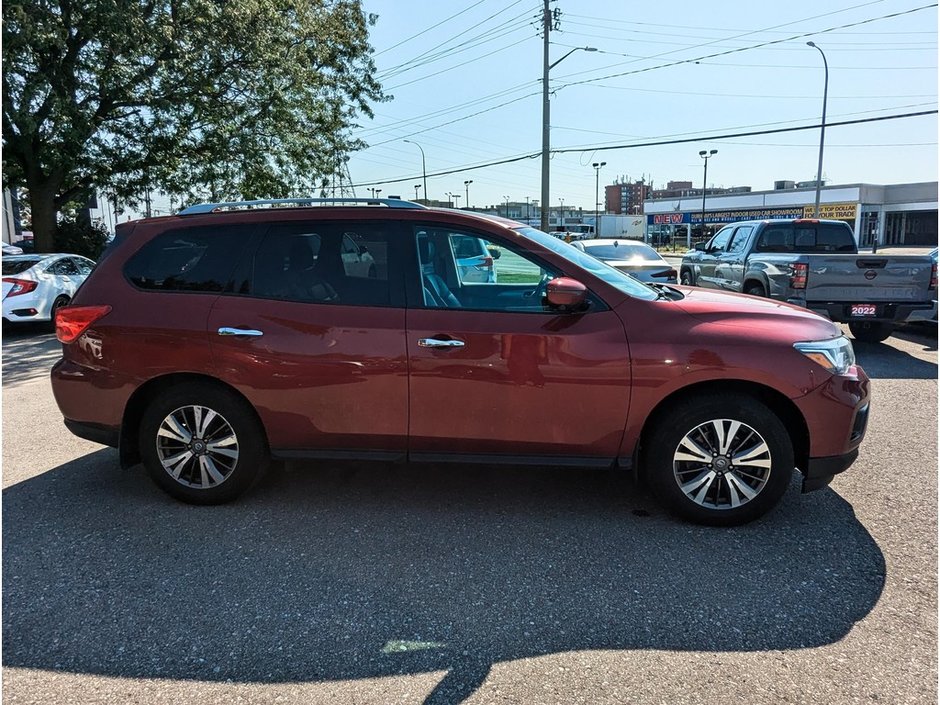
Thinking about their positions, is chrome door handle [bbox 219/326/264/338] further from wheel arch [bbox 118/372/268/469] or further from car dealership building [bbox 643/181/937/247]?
car dealership building [bbox 643/181/937/247]

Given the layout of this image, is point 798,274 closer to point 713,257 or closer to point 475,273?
point 713,257

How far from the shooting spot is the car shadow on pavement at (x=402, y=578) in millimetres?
2830

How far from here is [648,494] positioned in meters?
4.38

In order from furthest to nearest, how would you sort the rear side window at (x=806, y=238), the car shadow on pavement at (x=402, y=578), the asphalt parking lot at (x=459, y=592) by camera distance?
1. the rear side window at (x=806, y=238)
2. the car shadow on pavement at (x=402, y=578)
3. the asphalt parking lot at (x=459, y=592)

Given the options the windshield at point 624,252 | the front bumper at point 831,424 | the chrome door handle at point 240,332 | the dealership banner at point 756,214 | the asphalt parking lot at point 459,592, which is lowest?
the asphalt parking lot at point 459,592

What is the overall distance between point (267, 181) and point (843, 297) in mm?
16907

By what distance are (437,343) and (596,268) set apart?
1116 mm

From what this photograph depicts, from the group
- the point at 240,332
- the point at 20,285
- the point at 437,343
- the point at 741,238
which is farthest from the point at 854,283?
the point at 20,285

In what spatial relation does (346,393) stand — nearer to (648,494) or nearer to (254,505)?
(254,505)

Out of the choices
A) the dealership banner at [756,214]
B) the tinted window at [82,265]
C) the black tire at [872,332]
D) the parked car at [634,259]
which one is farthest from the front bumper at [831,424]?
the dealership banner at [756,214]

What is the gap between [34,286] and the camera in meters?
11.5

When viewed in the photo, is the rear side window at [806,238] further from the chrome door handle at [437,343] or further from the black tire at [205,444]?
the black tire at [205,444]

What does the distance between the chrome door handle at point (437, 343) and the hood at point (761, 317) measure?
129 cm

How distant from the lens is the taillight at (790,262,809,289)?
28.9ft
